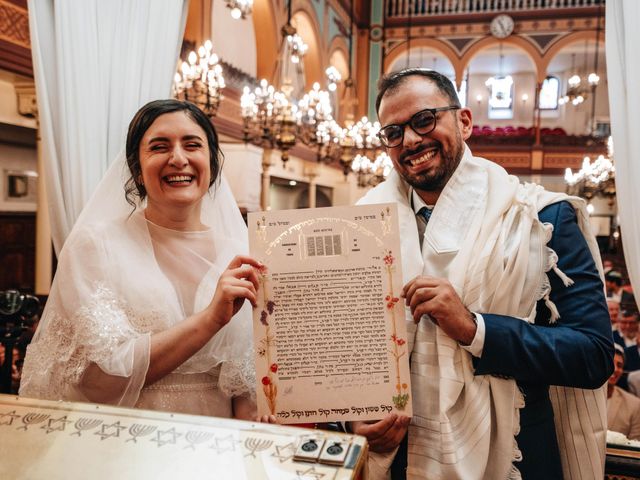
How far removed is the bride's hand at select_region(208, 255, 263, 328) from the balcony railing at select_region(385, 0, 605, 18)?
16606 millimetres

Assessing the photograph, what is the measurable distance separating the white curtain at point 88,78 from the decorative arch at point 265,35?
9593 millimetres

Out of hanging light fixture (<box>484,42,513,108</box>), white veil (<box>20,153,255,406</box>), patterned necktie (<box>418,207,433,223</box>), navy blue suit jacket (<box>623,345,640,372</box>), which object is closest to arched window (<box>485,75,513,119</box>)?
hanging light fixture (<box>484,42,513,108</box>)

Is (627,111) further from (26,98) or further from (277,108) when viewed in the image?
(26,98)

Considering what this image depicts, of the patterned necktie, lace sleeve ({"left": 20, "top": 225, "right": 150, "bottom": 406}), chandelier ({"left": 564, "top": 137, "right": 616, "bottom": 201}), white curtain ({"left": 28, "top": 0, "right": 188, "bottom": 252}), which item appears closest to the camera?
lace sleeve ({"left": 20, "top": 225, "right": 150, "bottom": 406})

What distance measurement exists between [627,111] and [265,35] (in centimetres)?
1042

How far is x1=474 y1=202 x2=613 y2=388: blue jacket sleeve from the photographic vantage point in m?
1.45

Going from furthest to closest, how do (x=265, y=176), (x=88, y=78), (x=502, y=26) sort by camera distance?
(x=502, y=26)
(x=265, y=176)
(x=88, y=78)

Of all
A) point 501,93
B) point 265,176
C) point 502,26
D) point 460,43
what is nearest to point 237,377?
point 265,176

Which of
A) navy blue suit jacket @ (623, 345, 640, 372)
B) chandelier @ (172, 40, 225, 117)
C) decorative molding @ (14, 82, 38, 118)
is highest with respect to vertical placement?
chandelier @ (172, 40, 225, 117)

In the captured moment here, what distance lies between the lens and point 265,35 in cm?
1130

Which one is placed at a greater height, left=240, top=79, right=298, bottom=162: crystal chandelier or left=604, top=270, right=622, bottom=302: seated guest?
left=240, top=79, right=298, bottom=162: crystal chandelier

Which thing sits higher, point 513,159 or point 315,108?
point 513,159

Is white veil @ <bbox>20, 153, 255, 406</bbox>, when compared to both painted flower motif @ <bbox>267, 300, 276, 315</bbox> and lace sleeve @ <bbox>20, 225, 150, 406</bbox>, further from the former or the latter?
painted flower motif @ <bbox>267, 300, 276, 315</bbox>

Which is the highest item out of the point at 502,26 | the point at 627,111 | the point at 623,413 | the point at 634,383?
the point at 502,26
